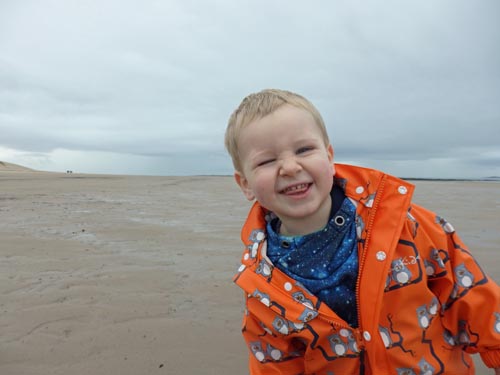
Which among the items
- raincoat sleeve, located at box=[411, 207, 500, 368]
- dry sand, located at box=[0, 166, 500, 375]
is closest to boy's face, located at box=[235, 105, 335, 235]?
raincoat sleeve, located at box=[411, 207, 500, 368]

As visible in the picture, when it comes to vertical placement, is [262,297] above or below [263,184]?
below

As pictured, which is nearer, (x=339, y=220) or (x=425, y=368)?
(x=425, y=368)

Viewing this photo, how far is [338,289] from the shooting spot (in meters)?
1.77

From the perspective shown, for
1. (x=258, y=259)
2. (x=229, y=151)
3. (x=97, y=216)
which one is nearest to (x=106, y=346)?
(x=258, y=259)

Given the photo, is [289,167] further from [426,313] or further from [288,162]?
[426,313]

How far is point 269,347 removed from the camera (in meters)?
1.83

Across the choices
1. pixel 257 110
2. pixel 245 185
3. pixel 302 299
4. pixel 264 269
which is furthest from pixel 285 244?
pixel 257 110

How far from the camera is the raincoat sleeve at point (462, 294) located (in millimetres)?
1643

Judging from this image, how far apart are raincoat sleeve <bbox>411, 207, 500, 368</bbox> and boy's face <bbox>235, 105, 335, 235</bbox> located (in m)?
0.52

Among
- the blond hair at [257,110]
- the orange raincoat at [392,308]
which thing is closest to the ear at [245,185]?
the blond hair at [257,110]

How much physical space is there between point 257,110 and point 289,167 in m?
0.36

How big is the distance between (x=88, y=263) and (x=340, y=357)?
12.0 ft

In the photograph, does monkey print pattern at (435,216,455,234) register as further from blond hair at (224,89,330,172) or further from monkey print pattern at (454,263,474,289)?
blond hair at (224,89,330,172)

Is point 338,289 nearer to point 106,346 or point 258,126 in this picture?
point 258,126
